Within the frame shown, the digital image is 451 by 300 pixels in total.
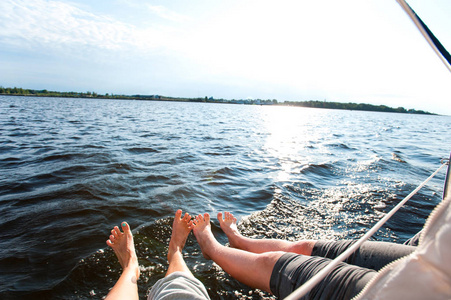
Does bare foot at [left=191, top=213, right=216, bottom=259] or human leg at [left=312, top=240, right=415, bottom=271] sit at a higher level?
human leg at [left=312, top=240, right=415, bottom=271]

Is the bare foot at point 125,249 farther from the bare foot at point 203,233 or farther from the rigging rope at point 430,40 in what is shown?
the rigging rope at point 430,40

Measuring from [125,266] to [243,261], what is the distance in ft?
3.35

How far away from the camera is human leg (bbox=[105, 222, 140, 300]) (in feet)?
5.32

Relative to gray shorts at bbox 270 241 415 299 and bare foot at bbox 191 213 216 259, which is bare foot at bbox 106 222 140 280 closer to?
bare foot at bbox 191 213 216 259

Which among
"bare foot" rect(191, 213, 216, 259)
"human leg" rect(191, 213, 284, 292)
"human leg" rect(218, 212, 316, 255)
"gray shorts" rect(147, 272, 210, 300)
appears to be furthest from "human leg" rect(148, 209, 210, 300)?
"human leg" rect(218, 212, 316, 255)

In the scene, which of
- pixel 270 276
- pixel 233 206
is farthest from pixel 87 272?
pixel 233 206

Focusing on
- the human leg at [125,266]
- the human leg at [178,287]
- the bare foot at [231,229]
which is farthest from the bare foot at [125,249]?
the bare foot at [231,229]

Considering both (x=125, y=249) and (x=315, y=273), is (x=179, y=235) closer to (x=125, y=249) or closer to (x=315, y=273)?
(x=125, y=249)

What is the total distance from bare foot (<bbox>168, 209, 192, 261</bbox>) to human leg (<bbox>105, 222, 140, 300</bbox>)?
1.09ft

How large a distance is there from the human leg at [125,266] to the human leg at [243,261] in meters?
0.67

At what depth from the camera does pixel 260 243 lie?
7.39 ft

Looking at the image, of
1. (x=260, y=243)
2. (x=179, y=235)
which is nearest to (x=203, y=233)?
(x=179, y=235)

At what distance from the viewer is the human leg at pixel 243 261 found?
166 centimetres

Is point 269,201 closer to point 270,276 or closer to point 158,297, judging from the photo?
point 270,276
